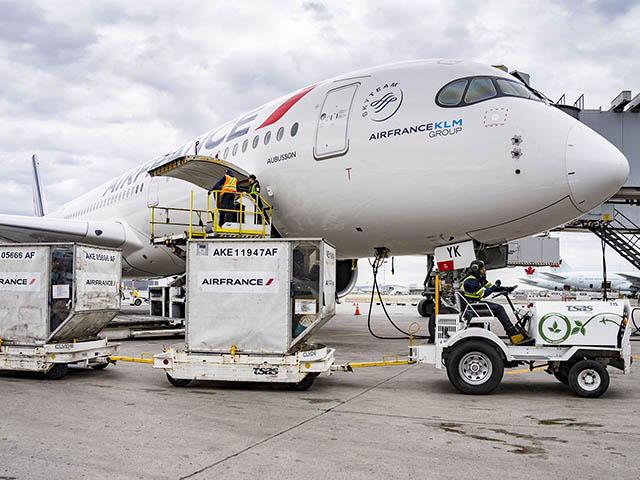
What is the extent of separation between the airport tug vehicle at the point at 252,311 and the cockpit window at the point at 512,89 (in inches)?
146

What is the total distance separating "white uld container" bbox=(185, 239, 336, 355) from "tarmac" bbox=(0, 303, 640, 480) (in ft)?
1.94

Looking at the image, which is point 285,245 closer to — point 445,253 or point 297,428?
point 297,428

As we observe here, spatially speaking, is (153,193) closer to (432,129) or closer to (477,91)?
(432,129)

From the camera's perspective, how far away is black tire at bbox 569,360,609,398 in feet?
21.3

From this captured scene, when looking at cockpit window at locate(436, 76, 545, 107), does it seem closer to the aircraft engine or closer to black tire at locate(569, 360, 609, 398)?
black tire at locate(569, 360, 609, 398)

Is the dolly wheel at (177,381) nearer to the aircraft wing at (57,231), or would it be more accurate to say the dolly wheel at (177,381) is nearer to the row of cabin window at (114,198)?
the aircraft wing at (57,231)

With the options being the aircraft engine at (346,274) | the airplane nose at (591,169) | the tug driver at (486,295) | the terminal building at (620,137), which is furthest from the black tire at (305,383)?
the terminal building at (620,137)

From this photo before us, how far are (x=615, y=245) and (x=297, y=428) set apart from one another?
2097cm

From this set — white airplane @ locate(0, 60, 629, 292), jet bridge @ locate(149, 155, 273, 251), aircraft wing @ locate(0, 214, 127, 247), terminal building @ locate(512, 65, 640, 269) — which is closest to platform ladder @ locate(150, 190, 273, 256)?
jet bridge @ locate(149, 155, 273, 251)

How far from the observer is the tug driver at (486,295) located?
693 cm

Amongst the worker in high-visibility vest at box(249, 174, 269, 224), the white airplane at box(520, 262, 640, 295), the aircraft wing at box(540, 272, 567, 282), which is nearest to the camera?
the worker in high-visibility vest at box(249, 174, 269, 224)

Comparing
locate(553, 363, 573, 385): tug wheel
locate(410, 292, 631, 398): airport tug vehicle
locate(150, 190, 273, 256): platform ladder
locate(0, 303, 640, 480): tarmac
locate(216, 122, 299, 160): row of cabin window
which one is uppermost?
locate(216, 122, 299, 160): row of cabin window

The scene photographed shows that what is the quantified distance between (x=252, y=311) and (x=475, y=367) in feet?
8.76

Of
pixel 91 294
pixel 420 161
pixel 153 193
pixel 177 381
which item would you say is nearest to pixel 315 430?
pixel 177 381
